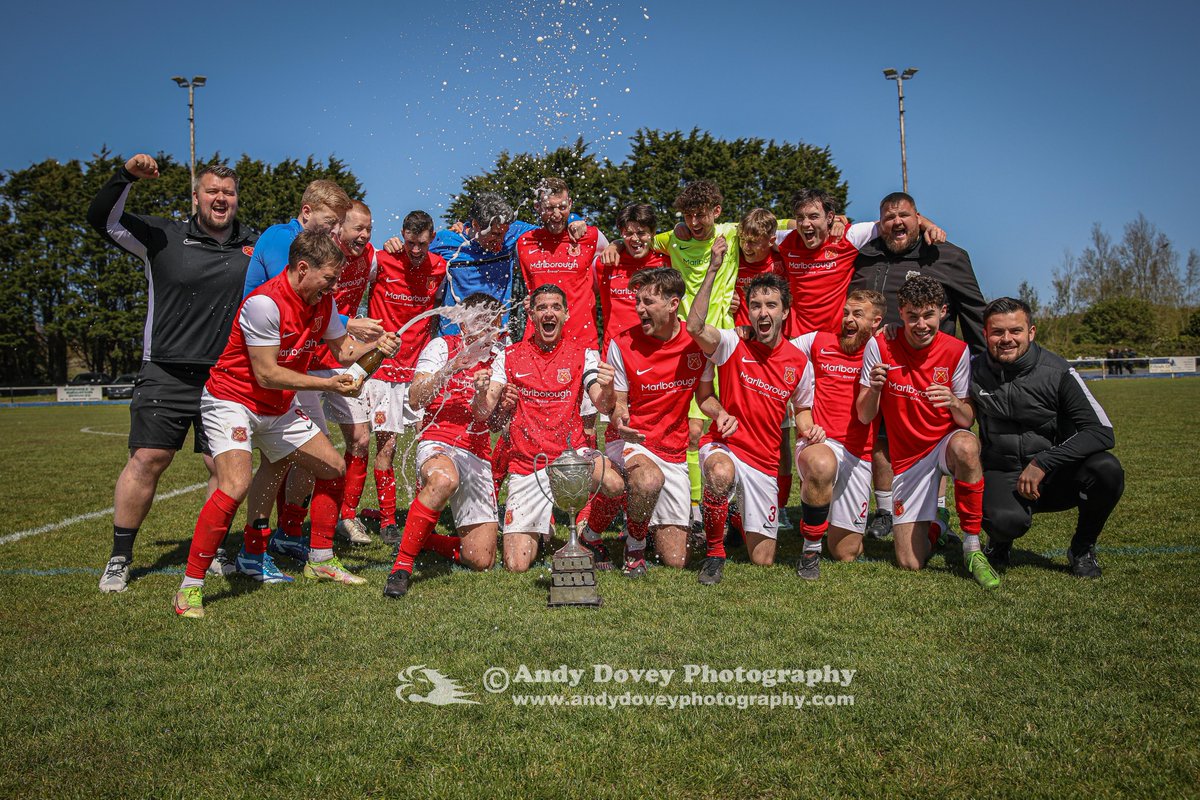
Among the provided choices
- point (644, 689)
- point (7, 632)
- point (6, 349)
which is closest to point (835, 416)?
point (644, 689)

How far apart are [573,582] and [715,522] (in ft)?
3.75

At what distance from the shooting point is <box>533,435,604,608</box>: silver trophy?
4484mm

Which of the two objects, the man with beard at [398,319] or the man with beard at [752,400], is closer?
the man with beard at [752,400]

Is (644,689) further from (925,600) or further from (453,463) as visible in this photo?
(453,463)

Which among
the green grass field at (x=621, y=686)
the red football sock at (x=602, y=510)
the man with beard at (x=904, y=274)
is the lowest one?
the green grass field at (x=621, y=686)

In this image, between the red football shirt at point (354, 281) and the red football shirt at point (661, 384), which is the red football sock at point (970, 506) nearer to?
the red football shirt at point (661, 384)

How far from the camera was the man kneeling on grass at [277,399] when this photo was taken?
15.3 feet

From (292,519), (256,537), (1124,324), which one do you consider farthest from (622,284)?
(1124,324)

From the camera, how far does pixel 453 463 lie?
17.7 ft

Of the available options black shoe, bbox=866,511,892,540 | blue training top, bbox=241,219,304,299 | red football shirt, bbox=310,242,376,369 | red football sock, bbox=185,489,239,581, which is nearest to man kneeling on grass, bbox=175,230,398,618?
red football sock, bbox=185,489,239,581

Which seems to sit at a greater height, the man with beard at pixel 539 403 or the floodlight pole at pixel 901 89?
the floodlight pole at pixel 901 89

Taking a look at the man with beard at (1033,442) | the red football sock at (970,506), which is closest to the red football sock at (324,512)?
the red football sock at (970,506)

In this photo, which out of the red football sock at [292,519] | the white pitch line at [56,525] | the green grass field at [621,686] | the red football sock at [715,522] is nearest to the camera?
the green grass field at [621,686]

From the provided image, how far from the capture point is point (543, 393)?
5.73 m
